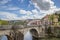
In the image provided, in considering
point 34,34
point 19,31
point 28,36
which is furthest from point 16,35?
point 34,34

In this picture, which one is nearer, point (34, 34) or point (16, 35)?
point (16, 35)

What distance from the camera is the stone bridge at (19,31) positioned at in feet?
11.1

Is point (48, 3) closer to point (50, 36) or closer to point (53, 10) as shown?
point (53, 10)

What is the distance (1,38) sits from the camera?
136 inches

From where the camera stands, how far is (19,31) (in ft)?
11.3

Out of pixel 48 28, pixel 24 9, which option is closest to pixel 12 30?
pixel 24 9

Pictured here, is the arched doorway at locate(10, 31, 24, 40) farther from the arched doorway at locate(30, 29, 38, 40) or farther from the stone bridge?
the arched doorway at locate(30, 29, 38, 40)

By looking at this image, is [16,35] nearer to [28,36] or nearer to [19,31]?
[19,31]

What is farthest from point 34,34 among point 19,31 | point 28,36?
point 19,31

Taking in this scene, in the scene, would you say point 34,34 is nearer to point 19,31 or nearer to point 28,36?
point 28,36

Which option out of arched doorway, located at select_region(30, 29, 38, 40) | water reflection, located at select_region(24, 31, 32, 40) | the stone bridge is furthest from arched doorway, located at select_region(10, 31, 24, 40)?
arched doorway, located at select_region(30, 29, 38, 40)

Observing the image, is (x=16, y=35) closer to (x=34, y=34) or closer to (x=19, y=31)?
(x=19, y=31)

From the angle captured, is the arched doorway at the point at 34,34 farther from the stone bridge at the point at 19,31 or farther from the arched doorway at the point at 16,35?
the arched doorway at the point at 16,35

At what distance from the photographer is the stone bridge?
3383 mm
